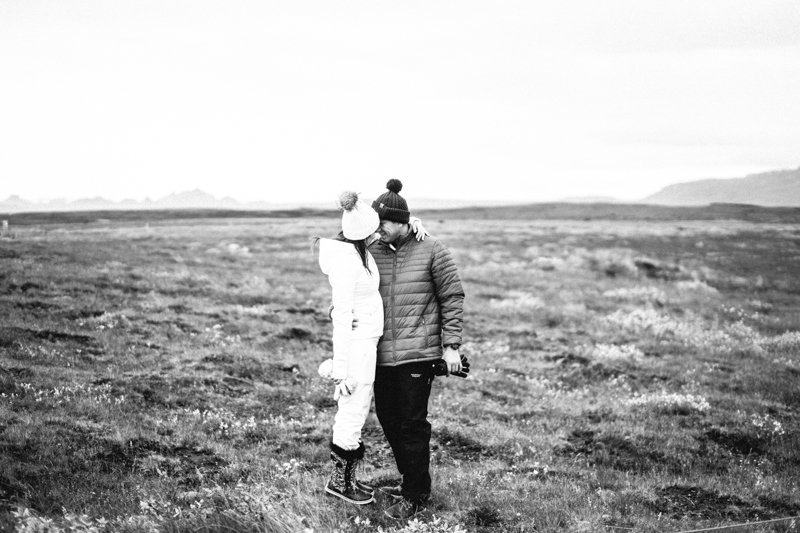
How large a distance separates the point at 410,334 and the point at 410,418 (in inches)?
33.8

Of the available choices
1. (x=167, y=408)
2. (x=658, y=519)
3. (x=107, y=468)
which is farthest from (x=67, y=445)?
(x=658, y=519)

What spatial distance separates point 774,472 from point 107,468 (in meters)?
8.79

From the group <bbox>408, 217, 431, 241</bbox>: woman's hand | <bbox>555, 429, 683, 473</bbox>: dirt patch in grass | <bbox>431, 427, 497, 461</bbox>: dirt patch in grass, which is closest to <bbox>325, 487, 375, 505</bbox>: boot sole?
<bbox>431, 427, 497, 461</bbox>: dirt patch in grass

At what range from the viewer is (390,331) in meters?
5.52

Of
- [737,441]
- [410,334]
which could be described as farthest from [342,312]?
[737,441]

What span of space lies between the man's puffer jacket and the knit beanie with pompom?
633 mm

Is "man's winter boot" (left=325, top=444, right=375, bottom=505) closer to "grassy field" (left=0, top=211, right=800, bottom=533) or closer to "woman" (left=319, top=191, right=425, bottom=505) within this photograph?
"woman" (left=319, top=191, right=425, bottom=505)

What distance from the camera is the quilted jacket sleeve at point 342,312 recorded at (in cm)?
501

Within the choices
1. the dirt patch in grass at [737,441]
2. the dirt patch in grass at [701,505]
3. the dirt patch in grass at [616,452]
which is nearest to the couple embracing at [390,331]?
the dirt patch in grass at [701,505]

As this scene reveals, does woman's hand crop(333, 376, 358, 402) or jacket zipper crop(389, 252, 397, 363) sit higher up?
jacket zipper crop(389, 252, 397, 363)

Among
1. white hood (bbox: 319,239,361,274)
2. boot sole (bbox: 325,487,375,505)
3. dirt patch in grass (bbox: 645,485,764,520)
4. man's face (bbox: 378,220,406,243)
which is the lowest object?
dirt patch in grass (bbox: 645,485,764,520)

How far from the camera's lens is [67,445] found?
6.31m

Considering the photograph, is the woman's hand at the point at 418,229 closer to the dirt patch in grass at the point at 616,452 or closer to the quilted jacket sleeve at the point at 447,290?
the quilted jacket sleeve at the point at 447,290

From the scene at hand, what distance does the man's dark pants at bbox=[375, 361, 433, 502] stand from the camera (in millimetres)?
5395
